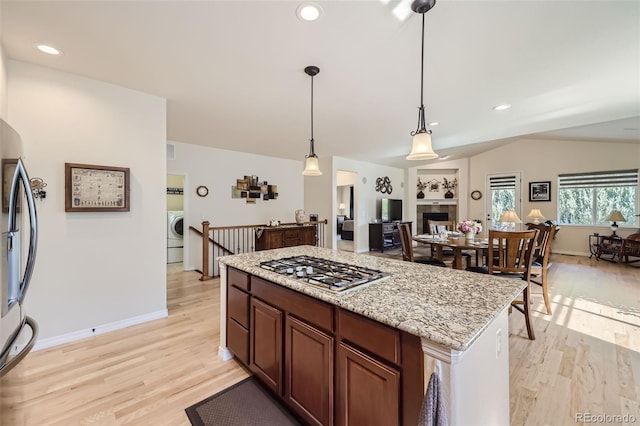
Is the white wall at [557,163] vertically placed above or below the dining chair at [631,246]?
above

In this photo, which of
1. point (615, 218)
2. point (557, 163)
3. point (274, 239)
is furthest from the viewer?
point (557, 163)

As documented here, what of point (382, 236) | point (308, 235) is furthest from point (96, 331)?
point (382, 236)

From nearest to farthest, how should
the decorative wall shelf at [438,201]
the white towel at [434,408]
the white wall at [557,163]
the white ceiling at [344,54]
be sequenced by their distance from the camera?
the white towel at [434,408] < the white ceiling at [344,54] < the white wall at [557,163] < the decorative wall shelf at [438,201]

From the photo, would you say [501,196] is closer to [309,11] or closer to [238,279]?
[309,11]

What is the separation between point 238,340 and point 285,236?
139 inches

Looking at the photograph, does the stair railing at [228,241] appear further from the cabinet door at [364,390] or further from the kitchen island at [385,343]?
the cabinet door at [364,390]

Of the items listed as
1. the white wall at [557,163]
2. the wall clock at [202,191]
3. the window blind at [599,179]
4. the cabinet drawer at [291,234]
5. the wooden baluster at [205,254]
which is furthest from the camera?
the white wall at [557,163]

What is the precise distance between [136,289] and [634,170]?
32.4ft

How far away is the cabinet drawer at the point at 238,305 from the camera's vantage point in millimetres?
1986

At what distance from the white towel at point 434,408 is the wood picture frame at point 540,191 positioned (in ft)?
28.7

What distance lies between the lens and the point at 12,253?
1.24 metres

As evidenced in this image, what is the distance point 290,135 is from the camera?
15.6 feet

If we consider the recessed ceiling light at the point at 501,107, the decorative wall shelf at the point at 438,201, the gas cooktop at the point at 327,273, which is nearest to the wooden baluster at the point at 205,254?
the gas cooktop at the point at 327,273

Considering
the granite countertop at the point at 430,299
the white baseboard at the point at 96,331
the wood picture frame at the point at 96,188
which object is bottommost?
the white baseboard at the point at 96,331
